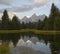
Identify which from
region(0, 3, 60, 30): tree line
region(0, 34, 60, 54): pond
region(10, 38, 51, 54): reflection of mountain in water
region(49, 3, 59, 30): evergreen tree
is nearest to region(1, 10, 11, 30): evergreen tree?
region(0, 3, 60, 30): tree line

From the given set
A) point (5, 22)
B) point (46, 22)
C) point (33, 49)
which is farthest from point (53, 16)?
point (33, 49)

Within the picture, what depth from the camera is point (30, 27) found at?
16350cm

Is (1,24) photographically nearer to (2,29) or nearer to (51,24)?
(2,29)

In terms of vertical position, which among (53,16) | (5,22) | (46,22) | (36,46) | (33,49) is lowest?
(36,46)

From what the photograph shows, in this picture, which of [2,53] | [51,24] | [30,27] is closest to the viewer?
[2,53]

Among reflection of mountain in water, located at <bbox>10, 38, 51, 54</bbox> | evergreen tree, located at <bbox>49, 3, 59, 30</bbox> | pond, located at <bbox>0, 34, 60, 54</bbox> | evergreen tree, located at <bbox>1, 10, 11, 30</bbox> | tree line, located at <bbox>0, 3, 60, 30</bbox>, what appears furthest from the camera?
evergreen tree, located at <bbox>1, 10, 11, 30</bbox>

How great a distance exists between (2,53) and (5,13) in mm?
102240

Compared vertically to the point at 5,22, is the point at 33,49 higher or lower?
lower

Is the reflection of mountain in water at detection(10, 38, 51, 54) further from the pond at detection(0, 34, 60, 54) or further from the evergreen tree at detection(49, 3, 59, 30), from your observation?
the evergreen tree at detection(49, 3, 59, 30)

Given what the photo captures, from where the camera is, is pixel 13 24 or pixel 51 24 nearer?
pixel 51 24

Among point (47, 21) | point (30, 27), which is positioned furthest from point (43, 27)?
point (30, 27)

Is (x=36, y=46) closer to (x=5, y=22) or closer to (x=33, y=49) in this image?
(x=33, y=49)

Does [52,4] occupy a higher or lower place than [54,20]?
higher

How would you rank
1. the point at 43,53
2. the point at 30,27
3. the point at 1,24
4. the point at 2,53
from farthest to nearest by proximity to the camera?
the point at 30,27 → the point at 1,24 → the point at 43,53 → the point at 2,53
